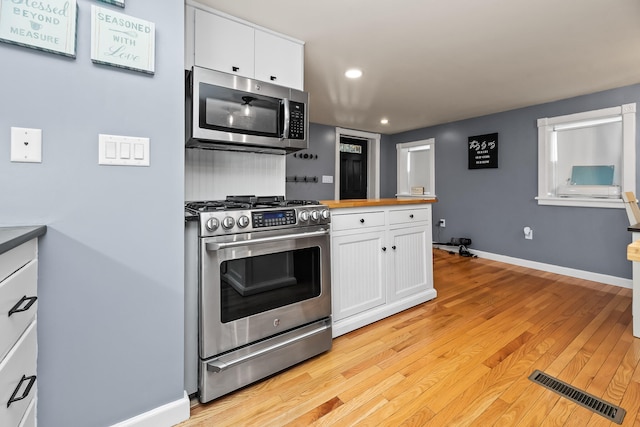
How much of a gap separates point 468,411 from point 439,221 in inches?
172

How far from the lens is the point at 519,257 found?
14.2 ft

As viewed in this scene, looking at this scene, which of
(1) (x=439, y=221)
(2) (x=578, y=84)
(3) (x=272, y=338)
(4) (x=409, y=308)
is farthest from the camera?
(1) (x=439, y=221)

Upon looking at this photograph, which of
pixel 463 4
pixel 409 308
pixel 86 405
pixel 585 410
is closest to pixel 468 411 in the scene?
pixel 585 410

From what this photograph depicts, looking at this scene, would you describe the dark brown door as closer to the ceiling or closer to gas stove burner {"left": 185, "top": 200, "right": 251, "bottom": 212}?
the ceiling

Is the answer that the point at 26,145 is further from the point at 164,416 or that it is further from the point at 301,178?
the point at 301,178

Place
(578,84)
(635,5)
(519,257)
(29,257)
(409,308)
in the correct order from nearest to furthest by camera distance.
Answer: (29,257) → (635,5) → (409,308) → (578,84) → (519,257)

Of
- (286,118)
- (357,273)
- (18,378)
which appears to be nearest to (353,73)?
(286,118)

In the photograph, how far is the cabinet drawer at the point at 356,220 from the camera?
209cm

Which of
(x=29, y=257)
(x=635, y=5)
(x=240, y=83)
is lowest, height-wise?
(x=29, y=257)

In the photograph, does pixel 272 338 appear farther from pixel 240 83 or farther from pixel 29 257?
pixel 240 83

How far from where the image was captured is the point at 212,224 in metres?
1.42

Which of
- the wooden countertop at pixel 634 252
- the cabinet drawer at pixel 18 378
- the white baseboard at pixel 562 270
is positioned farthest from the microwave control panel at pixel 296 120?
the white baseboard at pixel 562 270

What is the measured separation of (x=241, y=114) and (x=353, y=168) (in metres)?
4.56

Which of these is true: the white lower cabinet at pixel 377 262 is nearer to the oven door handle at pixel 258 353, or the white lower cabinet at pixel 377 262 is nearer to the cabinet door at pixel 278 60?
the oven door handle at pixel 258 353
